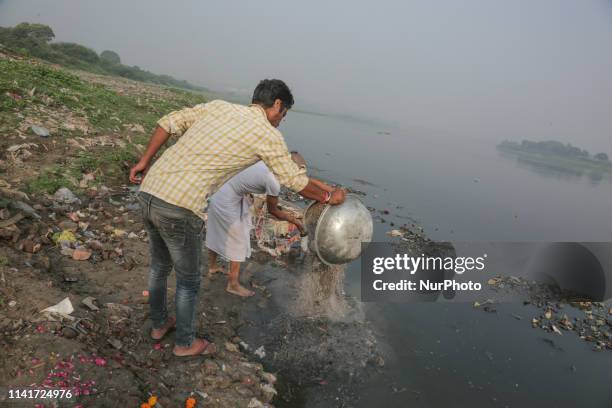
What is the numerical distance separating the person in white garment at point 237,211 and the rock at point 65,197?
2336mm

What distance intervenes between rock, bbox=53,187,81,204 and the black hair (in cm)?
379

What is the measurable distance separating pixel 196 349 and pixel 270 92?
86.6 inches

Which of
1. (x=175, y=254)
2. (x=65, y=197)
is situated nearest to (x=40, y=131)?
(x=65, y=197)

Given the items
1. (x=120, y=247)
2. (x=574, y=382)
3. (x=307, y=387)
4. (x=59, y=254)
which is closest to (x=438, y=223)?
(x=574, y=382)

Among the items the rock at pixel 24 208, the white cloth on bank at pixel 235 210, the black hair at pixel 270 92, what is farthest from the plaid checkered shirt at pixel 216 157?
the rock at pixel 24 208

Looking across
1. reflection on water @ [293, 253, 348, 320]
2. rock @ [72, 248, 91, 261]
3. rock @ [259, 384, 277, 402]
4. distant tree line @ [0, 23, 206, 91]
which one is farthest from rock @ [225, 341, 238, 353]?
distant tree line @ [0, 23, 206, 91]

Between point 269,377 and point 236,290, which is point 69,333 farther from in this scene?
point 236,290

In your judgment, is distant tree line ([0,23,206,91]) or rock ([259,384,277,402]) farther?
distant tree line ([0,23,206,91])

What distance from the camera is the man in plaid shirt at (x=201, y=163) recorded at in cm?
231

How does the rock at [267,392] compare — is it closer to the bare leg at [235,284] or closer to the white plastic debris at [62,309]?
the bare leg at [235,284]

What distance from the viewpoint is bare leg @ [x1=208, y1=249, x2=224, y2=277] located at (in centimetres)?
447

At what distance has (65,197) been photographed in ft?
16.3

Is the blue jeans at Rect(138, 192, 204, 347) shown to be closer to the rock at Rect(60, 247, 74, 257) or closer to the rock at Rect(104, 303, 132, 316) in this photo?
the rock at Rect(104, 303, 132, 316)

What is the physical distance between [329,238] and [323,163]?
441 inches
